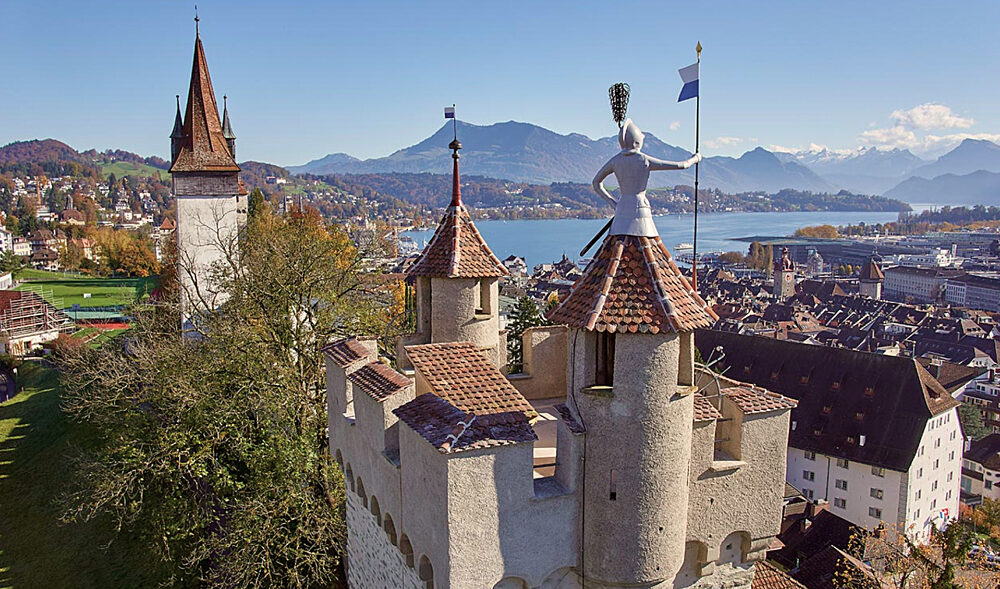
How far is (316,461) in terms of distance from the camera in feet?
65.8

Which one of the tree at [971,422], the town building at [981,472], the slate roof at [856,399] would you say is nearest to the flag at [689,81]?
the slate roof at [856,399]

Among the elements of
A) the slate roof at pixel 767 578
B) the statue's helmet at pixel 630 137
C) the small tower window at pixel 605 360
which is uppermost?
the statue's helmet at pixel 630 137

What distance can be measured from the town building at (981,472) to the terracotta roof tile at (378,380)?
5757 cm

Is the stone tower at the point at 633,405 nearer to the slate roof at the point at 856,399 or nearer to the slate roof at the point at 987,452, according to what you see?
the slate roof at the point at 856,399

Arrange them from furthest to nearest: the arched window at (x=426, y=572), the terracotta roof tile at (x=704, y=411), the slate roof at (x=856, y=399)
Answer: the slate roof at (x=856, y=399) < the terracotta roof tile at (x=704, y=411) < the arched window at (x=426, y=572)

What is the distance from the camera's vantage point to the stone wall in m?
10.6

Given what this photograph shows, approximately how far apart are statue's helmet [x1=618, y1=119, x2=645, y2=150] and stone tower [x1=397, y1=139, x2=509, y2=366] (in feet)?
14.6

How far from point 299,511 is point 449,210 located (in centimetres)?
943

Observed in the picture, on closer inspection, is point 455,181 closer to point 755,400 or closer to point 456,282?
point 456,282

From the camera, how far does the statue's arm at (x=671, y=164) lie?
934 cm

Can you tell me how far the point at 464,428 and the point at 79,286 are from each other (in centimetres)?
9162

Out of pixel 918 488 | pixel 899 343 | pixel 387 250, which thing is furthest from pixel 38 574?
pixel 899 343

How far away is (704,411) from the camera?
9617 millimetres

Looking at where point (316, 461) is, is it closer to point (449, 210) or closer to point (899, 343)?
point (449, 210)
